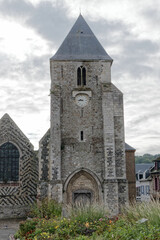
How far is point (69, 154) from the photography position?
20125 mm

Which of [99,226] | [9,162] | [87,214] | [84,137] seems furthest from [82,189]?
[99,226]

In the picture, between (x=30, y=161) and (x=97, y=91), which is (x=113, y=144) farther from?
(x=30, y=161)

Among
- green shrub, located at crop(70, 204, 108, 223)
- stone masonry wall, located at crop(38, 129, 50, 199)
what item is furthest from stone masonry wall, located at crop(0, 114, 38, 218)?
green shrub, located at crop(70, 204, 108, 223)

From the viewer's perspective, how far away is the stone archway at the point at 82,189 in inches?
786

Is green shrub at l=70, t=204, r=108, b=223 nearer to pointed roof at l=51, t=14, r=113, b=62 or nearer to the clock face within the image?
the clock face

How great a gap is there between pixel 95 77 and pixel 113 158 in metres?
5.99

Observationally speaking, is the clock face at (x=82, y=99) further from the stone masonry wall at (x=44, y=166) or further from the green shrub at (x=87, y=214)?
the green shrub at (x=87, y=214)

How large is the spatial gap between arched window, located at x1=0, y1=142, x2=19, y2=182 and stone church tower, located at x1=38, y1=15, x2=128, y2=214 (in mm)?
2648

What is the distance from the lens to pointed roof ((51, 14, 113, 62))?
21944 mm

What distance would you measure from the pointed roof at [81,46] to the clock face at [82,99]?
287 centimetres

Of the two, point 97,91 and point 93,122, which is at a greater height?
point 97,91

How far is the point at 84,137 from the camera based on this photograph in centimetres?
2050

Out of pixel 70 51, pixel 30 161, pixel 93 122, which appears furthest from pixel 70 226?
pixel 70 51

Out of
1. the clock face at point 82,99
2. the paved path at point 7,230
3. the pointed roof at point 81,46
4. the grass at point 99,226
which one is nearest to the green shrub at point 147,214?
the grass at point 99,226
